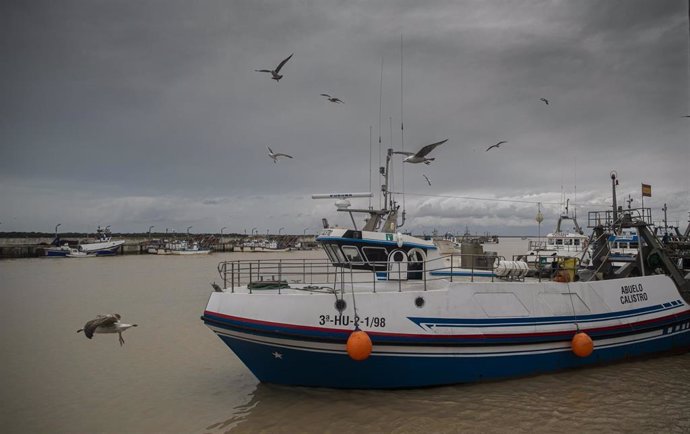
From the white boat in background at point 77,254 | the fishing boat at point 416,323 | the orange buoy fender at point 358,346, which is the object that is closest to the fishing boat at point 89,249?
the white boat in background at point 77,254

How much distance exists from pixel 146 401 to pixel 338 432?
12.9 feet

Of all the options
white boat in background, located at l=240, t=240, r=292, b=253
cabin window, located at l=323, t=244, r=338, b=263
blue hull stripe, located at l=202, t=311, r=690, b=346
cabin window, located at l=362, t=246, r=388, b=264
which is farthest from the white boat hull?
white boat in background, located at l=240, t=240, r=292, b=253

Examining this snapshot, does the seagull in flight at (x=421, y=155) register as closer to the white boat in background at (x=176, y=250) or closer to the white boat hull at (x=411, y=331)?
the white boat hull at (x=411, y=331)

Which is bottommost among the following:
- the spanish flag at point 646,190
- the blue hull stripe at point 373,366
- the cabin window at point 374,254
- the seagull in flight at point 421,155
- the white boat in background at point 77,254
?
the blue hull stripe at point 373,366

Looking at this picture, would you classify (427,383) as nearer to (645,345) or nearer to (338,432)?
(338,432)

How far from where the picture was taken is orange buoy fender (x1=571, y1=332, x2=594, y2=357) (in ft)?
27.8

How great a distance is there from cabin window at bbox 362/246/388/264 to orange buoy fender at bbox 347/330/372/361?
2.55m

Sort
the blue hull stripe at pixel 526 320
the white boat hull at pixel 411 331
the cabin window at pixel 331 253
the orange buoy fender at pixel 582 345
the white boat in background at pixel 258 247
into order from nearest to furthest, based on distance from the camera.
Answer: the white boat hull at pixel 411 331
the blue hull stripe at pixel 526 320
the orange buoy fender at pixel 582 345
the cabin window at pixel 331 253
the white boat in background at pixel 258 247

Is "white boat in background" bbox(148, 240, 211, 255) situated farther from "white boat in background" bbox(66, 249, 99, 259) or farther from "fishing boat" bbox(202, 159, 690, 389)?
"fishing boat" bbox(202, 159, 690, 389)

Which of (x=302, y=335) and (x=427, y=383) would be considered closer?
(x=302, y=335)

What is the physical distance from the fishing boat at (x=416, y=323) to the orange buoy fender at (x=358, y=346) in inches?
0.7

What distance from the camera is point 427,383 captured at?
→ 311 inches

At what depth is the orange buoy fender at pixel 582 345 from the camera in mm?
8477

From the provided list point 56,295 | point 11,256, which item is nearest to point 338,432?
point 56,295
